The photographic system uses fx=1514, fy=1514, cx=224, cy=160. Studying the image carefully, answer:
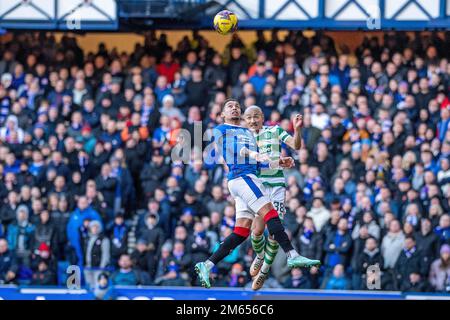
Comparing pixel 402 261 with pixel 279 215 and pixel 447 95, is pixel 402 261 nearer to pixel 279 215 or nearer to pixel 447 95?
pixel 447 95

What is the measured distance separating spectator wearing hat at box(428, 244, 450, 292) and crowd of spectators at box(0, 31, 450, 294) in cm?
2

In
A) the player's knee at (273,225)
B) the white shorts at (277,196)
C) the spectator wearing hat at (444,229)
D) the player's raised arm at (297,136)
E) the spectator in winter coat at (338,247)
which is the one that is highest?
the player's raised arm at (297,136)

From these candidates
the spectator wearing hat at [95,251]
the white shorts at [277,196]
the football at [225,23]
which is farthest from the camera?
the spectator wearing hat at [95,251]

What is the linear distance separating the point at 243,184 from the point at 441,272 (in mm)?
6617

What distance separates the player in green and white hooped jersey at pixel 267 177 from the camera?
19312mm

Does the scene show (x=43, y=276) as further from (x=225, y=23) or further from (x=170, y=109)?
(x=225, y=23)

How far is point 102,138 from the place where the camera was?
27.7m

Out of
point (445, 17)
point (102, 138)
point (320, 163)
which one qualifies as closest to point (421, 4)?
point (445, 17)

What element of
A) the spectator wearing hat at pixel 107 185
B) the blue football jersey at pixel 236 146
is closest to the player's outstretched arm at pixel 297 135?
the blue football jersey at pixel 236 146

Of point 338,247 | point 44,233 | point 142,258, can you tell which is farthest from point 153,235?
point 338,247

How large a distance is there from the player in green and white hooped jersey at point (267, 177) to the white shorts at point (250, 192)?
29 centimetres

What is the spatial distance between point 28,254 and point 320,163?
210 inches

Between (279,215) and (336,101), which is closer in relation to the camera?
(279,215)

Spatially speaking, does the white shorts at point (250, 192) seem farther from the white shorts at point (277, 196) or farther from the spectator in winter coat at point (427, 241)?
the spectator in winter coat at point (427, 241)
